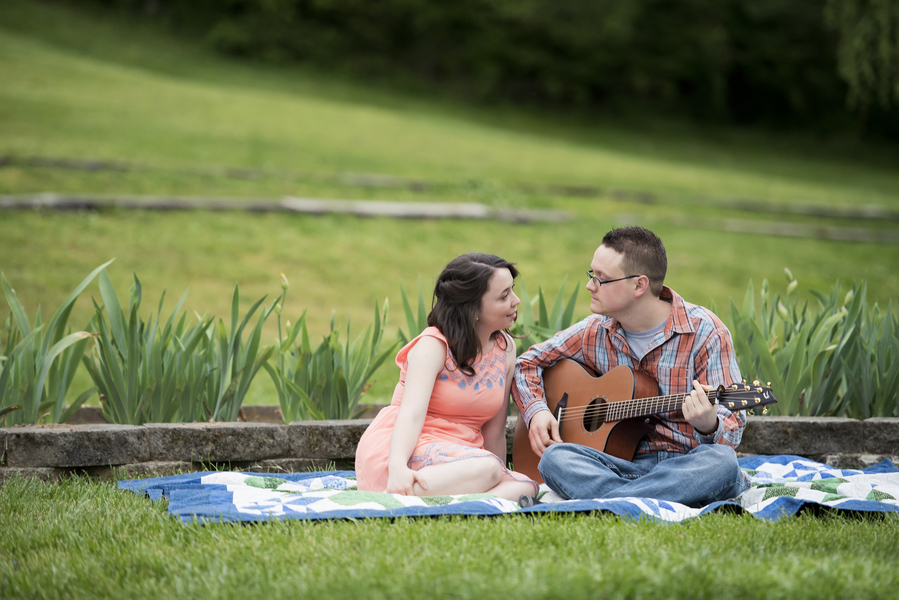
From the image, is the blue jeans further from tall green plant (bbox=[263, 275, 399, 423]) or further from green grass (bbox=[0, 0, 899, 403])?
green grass (bbox=[0, 0, 899, 403])

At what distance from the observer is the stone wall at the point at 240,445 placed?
10.4 ft

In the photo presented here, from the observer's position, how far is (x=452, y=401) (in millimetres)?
3082

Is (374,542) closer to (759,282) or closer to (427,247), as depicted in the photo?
(427,247)

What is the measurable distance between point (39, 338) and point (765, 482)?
3.09 meters

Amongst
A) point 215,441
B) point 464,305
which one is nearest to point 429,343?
point 464,305

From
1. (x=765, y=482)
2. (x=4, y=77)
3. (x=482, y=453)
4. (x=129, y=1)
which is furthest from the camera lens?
(x=129, y=1)

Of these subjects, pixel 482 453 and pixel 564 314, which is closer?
pixel 482 453

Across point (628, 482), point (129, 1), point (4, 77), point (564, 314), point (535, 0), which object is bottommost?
point (628, 482)

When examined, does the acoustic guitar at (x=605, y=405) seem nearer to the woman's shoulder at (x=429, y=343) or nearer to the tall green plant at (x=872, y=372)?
the woman's shoulder at (x=429, y=343)

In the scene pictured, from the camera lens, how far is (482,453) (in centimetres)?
298

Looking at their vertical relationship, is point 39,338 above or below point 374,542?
above

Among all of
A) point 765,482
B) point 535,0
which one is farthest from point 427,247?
point 535,0

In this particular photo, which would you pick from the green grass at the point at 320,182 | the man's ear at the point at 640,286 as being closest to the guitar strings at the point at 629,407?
the man's ear at the point at 640,286

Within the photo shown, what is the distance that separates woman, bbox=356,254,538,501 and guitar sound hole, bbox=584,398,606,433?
0.35 meters
